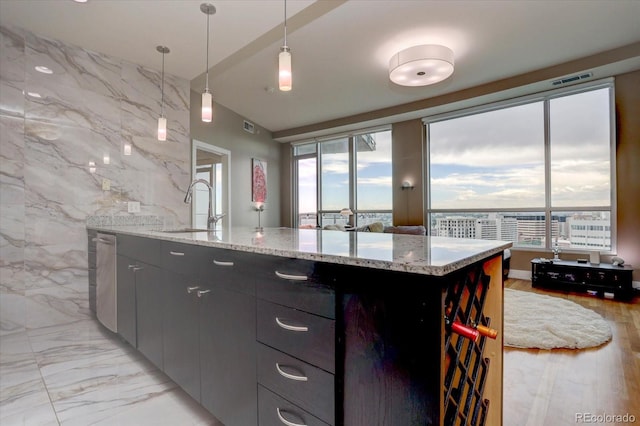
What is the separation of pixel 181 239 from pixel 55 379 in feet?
4.44

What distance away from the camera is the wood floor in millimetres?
1509

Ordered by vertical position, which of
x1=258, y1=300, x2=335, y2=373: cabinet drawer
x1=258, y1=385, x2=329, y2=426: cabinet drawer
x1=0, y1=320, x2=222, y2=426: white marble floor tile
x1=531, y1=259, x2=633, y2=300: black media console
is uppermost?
x1=258, y1=300, x2=335, y2=373: cabinet drawer

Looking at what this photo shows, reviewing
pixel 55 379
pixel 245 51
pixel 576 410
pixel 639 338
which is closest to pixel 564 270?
pixel 639 338

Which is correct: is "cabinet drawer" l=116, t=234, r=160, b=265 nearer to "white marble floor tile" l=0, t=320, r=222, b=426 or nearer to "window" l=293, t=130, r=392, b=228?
"white marble floor tile" l=0, t=320, r=222, b=426

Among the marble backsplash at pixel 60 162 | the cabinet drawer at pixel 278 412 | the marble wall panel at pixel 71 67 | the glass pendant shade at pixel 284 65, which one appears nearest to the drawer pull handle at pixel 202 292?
the cabinet drawer at pixel 278 412

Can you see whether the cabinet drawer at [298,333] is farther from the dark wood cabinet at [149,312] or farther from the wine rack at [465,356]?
the dark wood cabinet at [149,312]

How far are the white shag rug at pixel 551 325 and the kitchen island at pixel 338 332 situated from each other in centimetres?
148

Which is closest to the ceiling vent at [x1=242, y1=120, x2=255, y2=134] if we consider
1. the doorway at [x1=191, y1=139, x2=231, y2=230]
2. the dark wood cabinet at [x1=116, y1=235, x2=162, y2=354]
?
the doorway at [x1=191, y1=139, x2=231, y2=230]

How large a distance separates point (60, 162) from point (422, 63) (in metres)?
3.96

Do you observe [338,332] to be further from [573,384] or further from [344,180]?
[344,180]

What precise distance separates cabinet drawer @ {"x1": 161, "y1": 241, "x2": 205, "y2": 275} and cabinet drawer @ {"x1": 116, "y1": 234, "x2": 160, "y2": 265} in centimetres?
11

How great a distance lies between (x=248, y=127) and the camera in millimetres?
6426

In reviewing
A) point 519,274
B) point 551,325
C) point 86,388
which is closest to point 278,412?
point 86,388

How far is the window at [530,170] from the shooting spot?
4.37m
